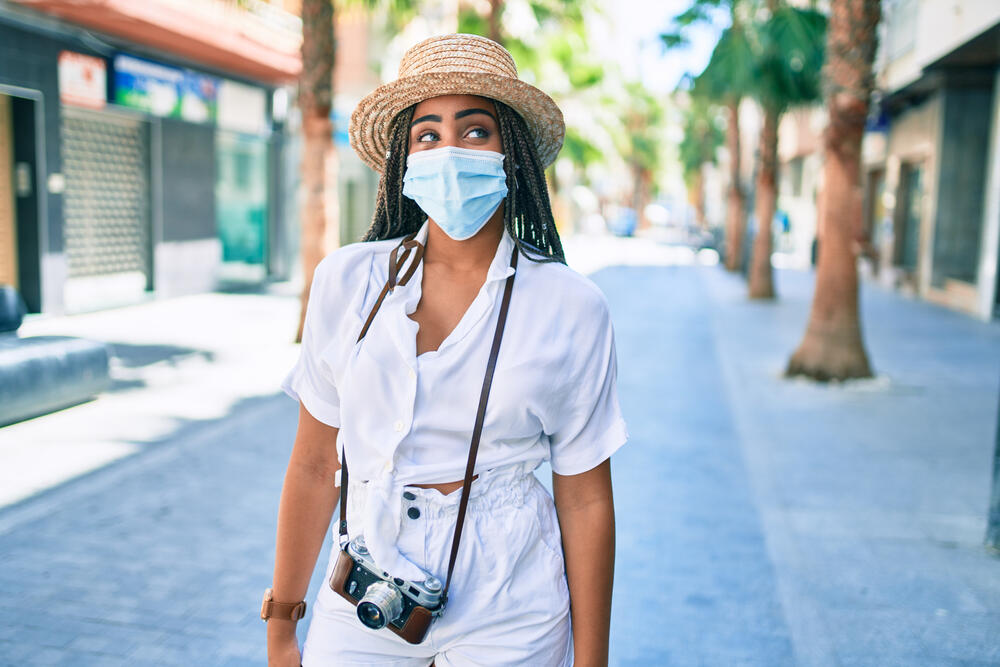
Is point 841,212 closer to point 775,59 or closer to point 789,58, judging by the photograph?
point 789,58

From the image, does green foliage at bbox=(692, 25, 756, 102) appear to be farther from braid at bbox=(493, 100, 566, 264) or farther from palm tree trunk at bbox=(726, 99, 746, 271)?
braid at bbox=(493, 100, 566, 264)

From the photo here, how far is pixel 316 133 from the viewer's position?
35.1 ft

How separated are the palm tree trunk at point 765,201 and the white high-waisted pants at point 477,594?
16.4 metres

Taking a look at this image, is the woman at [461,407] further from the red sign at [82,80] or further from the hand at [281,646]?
the red sign at [82,80]

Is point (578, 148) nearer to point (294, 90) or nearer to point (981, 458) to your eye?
point (294, 90)

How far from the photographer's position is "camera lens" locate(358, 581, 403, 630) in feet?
5.37

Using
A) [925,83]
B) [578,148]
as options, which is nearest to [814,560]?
[925,83]

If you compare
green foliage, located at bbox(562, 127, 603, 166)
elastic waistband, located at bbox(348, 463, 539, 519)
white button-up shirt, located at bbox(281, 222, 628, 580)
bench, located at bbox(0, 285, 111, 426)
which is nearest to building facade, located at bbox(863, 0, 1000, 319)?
green foliage, located at bbox(562, 127, 603, 166)

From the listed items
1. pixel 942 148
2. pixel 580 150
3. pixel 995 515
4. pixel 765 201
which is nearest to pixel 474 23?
pixel 765 201

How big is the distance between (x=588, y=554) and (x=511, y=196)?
2.46 ft

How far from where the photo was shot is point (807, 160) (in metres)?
37.0

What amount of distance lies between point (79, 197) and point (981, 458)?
40.0ft

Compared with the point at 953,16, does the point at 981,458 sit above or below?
below

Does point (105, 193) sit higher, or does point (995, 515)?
point (105, 193)
